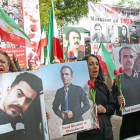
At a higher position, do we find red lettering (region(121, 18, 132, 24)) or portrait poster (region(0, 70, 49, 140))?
red lettering (region(121, 18, 132, 24))

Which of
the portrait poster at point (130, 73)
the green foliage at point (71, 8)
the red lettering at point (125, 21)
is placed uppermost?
the green foliage at point (71, 8)

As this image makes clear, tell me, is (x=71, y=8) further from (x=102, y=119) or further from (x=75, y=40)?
(x=102, y=119)

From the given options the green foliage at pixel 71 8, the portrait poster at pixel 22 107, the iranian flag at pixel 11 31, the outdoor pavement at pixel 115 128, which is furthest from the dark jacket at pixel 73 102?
the green foliage at pixel 71 8

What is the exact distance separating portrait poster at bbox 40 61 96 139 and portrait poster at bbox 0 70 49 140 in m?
0.10

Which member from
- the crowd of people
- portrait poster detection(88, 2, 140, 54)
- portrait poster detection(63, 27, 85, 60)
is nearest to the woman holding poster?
portrait poster detection(88, 2, 140, 54)

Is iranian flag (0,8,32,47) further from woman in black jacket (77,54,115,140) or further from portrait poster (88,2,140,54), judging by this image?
portrait poster (88,2,140,54)

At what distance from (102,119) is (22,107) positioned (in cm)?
84

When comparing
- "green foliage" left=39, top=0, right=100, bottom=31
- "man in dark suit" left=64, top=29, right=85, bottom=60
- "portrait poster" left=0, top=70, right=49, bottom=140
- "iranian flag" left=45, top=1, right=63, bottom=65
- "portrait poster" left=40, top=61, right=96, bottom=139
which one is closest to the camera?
"portrait poster" left=0, top=70, right=49, bottom=140

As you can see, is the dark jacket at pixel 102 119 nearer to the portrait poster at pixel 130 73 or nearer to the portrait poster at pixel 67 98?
the portrait poster at pixel 67 98

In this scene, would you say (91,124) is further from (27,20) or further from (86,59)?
(27,20)

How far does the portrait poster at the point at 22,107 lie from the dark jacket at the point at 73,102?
16cm

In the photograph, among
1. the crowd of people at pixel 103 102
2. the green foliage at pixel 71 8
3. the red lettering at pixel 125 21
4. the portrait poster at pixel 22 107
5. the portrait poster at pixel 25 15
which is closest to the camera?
the portrait poster at pixel 22 107

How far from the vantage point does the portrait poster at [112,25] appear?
556 cm

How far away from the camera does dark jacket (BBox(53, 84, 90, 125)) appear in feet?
5.20
